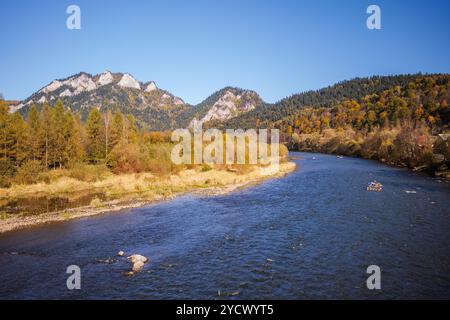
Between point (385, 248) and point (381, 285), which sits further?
point (385, 248)

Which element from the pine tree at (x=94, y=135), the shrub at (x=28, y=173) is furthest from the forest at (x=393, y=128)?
the shrub at (x=28, y=173)

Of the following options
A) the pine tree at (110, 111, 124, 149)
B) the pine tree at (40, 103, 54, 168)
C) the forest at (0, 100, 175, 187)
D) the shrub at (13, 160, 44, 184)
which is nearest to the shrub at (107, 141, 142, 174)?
the forest at (0, 100, 175, 187)

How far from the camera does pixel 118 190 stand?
43719 mm

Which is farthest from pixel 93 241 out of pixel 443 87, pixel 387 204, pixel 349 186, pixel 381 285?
pixel 443 87

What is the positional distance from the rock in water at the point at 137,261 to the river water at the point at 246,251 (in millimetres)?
441

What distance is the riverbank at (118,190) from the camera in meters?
31.1

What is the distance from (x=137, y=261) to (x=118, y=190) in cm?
2580

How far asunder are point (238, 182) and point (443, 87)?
5112 inches

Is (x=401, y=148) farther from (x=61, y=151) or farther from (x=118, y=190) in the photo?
(x=61, y=151)

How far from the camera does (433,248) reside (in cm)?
2109

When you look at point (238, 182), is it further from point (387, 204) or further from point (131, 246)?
point (131, 246)

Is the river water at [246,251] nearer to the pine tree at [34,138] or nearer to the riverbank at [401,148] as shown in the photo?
the riverbank at [401,148]
